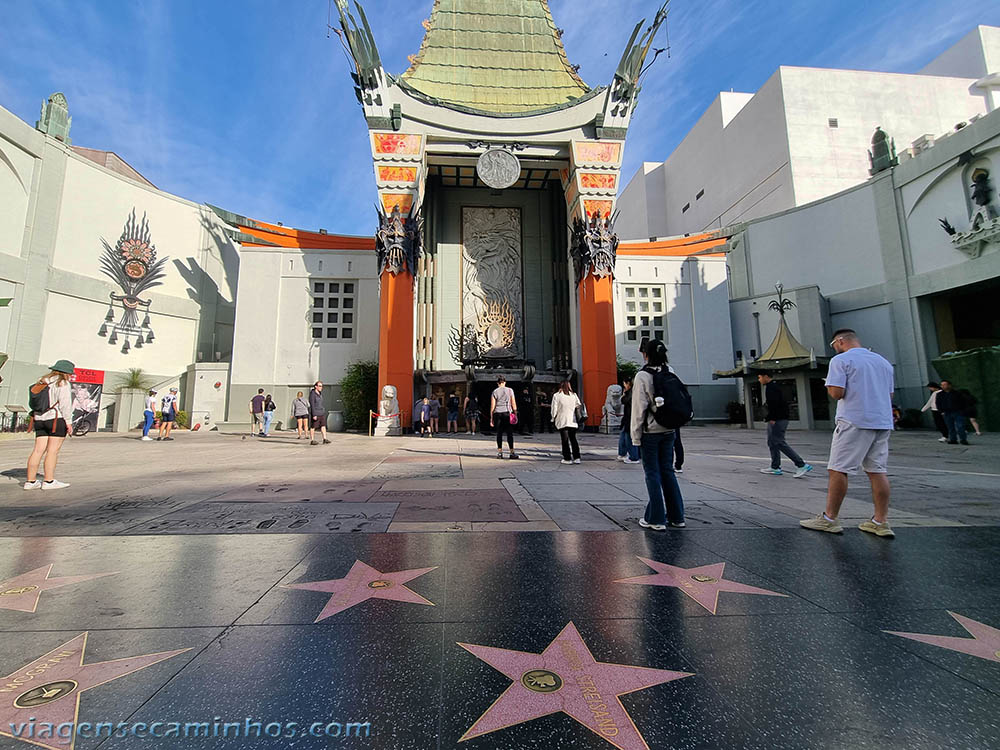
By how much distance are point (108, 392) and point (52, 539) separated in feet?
82.2

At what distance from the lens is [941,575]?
2795 mm

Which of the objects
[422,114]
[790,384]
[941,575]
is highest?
[422,114]

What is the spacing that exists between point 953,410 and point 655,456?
1319 cm

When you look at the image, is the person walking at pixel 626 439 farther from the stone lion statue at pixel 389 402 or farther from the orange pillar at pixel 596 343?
the stone lion statue at pixel 389 402

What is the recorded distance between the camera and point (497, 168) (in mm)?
20703

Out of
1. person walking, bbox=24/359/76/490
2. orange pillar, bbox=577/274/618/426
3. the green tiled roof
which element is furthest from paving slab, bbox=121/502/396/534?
the green tiled roof

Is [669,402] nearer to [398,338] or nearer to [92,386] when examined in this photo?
[398,338]

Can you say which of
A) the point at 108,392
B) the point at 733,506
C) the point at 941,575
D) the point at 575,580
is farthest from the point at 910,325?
the point at 108,392

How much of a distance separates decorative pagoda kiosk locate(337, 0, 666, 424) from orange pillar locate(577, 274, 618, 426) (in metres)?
0.06

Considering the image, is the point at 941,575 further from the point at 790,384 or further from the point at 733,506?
the point at 790,384

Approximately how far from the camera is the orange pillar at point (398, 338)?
62.3 feet

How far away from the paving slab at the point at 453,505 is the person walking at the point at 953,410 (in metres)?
13.3

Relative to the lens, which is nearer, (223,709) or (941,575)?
(223,709)

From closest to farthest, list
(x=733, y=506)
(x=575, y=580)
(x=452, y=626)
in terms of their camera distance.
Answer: (x=452, y=626) < (x=575, y=580) < (x=733, y=506)
